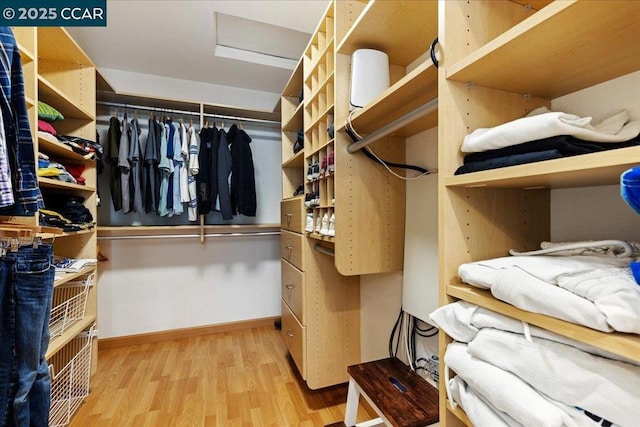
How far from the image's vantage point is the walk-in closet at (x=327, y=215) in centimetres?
48

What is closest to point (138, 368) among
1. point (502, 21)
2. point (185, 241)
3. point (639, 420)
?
point (185, 241)

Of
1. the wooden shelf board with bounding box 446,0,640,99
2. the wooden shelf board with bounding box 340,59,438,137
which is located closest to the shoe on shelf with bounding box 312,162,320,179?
the wooden shelf board with bounding box 340,59,438,137

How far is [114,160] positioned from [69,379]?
4.70ft

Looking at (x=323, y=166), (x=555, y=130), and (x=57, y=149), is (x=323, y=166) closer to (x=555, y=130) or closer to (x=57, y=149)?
(x=555, y=130)

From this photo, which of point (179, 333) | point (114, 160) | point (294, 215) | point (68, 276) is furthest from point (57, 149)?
point (179, 333)

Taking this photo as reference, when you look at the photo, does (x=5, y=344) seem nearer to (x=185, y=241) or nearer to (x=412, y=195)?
(x=412, y=195)

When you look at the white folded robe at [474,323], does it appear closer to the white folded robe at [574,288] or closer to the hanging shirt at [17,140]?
the white folded robe at [574,288]

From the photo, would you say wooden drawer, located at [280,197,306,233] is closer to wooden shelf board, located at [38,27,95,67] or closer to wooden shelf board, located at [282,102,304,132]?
wooden shelf board, located at [282,102,304,132]

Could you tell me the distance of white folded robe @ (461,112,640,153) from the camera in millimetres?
473

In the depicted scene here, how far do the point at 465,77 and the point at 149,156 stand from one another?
7.37ft

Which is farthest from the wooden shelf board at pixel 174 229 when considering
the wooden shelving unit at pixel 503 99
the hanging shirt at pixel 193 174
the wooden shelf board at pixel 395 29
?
the wooden shelving unit at pixel 503 99

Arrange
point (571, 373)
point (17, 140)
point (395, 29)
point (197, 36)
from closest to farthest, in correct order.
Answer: point (571, 373) < point (17, 140) < point (395, 29) < point (197, 36)

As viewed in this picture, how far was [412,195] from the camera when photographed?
1.28 m

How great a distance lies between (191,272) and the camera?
2639 millimetres
